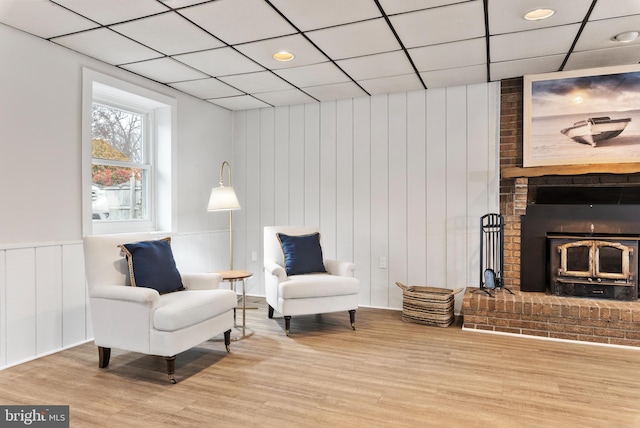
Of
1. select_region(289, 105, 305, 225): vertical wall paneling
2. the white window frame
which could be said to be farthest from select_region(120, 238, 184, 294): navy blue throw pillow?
select_region(289, 105, 305, 225): vertical wall paneling

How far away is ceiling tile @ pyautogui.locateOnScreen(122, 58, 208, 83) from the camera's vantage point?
11.9ft

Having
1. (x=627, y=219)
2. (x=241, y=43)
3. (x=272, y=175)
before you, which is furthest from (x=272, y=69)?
(x=627, y=219)

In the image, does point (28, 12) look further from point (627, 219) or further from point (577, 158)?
point (627, 219)

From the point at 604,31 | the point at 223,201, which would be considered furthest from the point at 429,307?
the point at 604,31

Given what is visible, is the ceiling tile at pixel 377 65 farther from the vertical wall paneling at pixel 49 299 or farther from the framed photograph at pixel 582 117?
the vertical wall paneling at pixel 49 299

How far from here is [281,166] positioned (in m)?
5.15

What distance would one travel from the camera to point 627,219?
11.8 feet

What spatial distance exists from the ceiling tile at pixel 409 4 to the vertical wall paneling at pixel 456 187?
6.06 ft

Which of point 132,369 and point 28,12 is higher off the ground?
point 28,12

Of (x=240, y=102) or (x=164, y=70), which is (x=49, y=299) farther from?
(x=240, y=102)

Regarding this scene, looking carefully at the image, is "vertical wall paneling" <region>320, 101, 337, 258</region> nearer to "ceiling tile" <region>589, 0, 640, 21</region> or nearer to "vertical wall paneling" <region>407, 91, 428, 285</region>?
"vertical wall paneling" <region>407, 91, 428, 285</region>

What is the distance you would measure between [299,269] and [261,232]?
1.43 metres

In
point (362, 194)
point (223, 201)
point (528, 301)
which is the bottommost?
point (528, 301)

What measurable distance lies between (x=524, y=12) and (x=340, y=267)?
2490 mm
